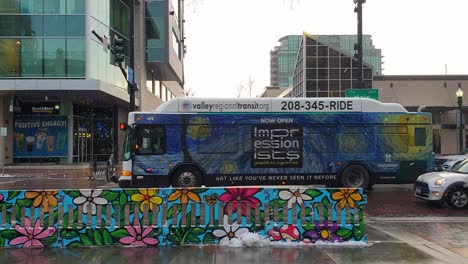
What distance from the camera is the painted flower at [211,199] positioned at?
8.05m

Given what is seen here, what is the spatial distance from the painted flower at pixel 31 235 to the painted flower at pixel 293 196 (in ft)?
12.5

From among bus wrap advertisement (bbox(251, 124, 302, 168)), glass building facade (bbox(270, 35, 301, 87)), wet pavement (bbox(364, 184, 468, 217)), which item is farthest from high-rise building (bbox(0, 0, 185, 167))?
glass building facade (bbox(270, 35, 301, 87))

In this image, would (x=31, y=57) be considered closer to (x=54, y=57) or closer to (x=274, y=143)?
(x=54, y=57)

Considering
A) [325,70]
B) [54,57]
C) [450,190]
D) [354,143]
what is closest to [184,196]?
[450,190]

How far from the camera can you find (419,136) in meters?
16.4

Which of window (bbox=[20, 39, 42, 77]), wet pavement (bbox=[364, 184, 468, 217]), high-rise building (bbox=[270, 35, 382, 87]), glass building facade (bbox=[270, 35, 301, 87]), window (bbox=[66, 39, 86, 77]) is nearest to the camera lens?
wet pavement (bbox=[364, 184, 468, 217])

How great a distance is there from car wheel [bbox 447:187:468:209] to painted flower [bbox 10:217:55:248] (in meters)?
9.94

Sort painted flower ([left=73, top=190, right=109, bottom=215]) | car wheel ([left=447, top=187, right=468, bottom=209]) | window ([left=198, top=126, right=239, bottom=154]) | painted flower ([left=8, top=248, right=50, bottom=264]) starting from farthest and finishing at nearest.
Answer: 1. window ([left=198, top=126, right=239, bottom=154])
2. car wheel ([left=447, top=187, right=468, bottom=209])
3. painted flower ([left=73, top=190, right=109, bottom=215])
4. painted flower ([left=8, top=248, right=50, bottom=264])

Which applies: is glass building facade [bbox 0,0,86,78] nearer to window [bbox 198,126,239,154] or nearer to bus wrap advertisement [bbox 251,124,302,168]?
window [bbox 198,126,239,154]

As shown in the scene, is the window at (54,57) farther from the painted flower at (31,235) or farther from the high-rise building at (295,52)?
the painted flower at (31,235)

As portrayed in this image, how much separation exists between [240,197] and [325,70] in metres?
52.2

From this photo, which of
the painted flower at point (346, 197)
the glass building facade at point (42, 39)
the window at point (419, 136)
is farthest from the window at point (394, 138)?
the glass building facade at point (42, 39)

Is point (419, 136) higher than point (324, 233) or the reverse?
higher

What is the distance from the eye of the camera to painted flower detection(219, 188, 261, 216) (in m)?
8.06
